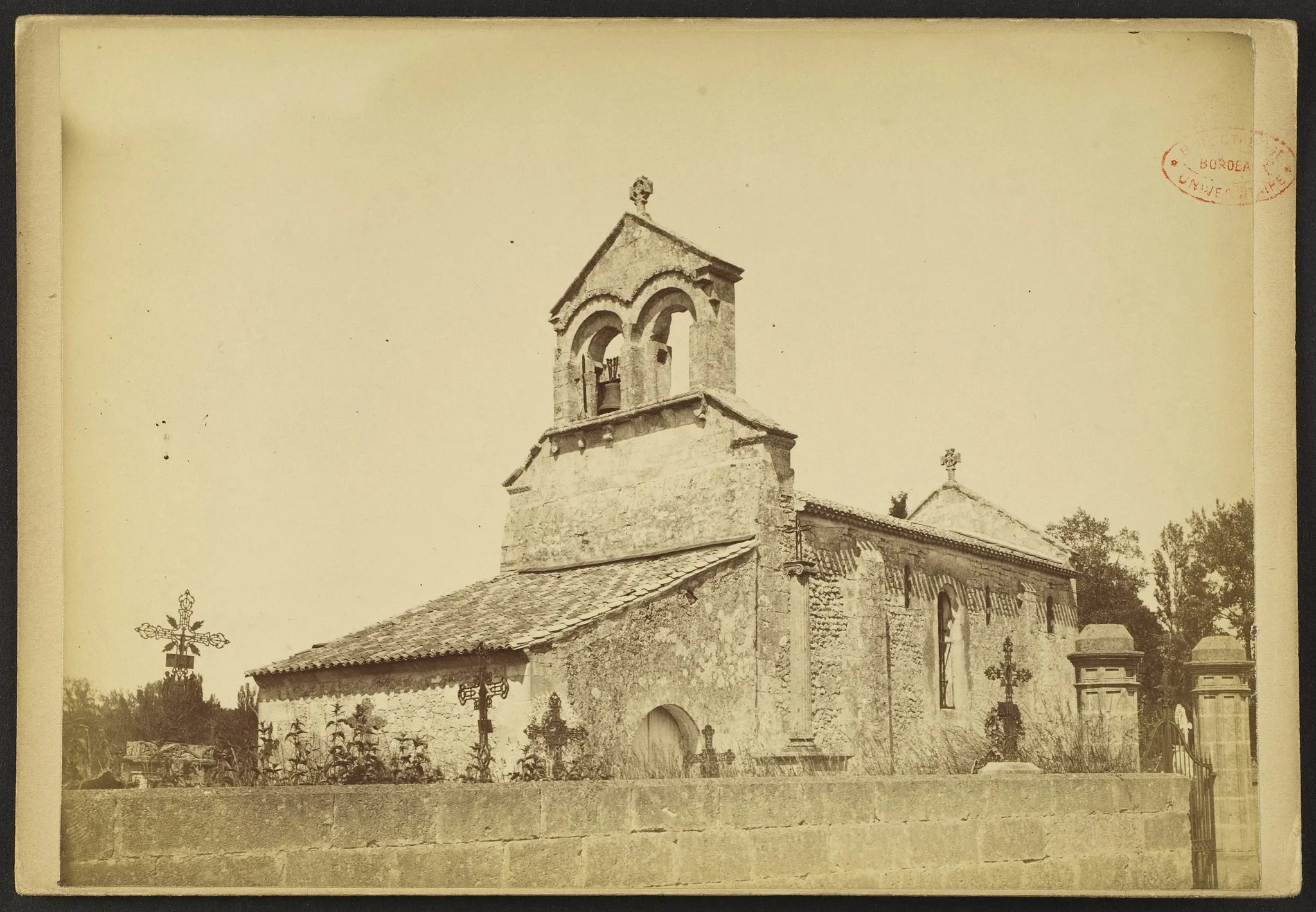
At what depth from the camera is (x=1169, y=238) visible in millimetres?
8984

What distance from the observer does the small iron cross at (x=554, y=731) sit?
33.3 feet

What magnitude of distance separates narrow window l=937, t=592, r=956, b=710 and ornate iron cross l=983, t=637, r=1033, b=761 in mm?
364

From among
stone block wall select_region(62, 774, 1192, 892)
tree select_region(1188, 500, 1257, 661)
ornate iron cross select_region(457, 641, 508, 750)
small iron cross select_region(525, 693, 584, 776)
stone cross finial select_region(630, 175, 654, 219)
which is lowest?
stone block wall select_region(62, 774, 1192, 892)

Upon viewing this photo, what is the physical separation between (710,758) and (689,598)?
1.23 meters

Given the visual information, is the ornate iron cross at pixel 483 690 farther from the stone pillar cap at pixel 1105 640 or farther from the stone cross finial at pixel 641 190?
the stone pillar cap at pixel 1105 640

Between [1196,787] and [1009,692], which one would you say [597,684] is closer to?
[1009,692]

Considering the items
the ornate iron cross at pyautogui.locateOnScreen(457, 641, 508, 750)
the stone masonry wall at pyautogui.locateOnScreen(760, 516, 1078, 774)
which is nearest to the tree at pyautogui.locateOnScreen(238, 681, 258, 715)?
the ornate iron cross at pyautogui.locateOnScreen(457, 641, 508, 750)

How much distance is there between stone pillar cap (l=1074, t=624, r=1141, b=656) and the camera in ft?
34.4

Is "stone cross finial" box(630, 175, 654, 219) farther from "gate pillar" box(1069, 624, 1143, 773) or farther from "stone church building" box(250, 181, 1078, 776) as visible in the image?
"gate pillar" box(1069, 624, 1143, 773)

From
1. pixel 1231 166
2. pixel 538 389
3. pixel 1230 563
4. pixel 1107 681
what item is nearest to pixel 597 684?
pixel 538 389

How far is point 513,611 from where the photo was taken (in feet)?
37.3

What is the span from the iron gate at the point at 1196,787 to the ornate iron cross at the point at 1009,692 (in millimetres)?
1890

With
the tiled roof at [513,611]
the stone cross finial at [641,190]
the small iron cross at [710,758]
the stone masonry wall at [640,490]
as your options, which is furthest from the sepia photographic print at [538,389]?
the stone masonry wall at [640,490]

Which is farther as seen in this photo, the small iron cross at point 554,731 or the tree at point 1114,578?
the small iron cross at point 554,731
